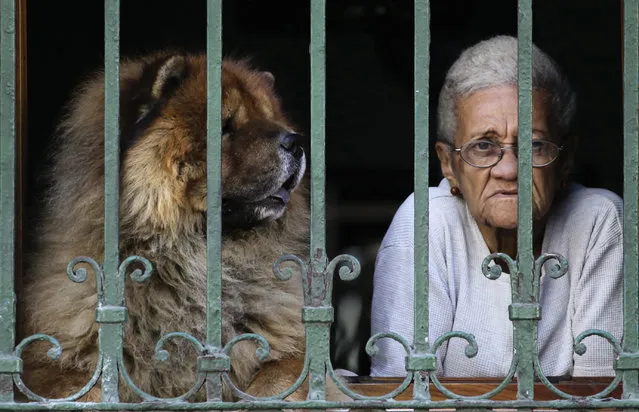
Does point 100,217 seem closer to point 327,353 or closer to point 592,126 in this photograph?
point 327,353

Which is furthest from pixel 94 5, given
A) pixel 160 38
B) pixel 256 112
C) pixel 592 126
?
pixel 592 126

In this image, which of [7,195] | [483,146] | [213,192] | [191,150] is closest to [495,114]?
[483,146]

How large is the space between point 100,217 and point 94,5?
1571 mm

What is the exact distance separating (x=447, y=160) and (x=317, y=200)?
1.48 metres

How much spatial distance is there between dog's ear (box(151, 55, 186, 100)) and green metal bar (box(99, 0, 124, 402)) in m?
0.80

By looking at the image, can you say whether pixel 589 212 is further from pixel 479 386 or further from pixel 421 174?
pixel 421 174

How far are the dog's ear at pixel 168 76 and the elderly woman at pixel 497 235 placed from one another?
0.93 meters

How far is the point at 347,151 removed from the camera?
4852 millimetres

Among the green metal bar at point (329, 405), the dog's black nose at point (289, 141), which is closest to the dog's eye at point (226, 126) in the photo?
the dog's black nose at point (289, 141)

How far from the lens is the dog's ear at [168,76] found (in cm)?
313

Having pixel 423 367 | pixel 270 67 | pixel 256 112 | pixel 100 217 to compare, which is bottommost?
pixel 423 367

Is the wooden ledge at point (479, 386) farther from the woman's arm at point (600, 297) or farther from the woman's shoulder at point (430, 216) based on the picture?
the woman's shoulder at point (430, 216)

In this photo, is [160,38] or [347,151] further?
[347,151]

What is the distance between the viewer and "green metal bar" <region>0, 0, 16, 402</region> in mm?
2303
